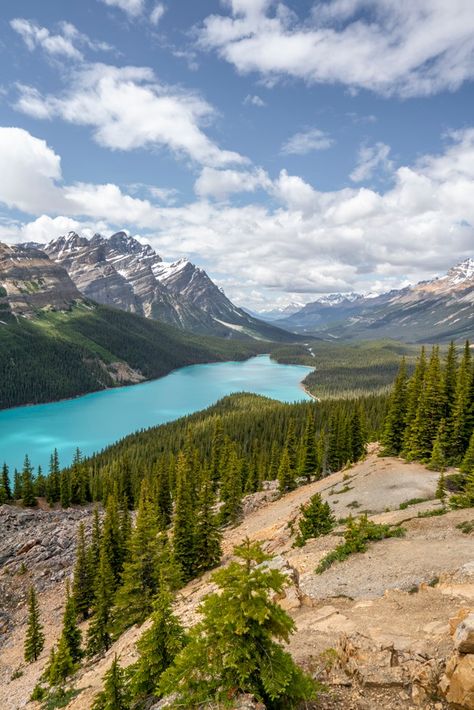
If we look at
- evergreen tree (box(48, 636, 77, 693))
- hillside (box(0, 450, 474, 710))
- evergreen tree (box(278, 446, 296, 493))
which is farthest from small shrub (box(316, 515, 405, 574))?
evergreen tree (box(278, 446, 296, 493))

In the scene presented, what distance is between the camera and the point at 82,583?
44.2m

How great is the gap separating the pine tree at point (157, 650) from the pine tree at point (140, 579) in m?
16.4

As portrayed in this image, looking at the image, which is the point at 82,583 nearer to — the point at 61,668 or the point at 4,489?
the point at 61,668

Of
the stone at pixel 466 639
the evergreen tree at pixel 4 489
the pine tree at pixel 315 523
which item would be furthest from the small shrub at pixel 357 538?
the evergreen tree at pixel 4 489

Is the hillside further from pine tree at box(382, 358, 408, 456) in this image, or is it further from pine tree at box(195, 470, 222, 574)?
pine tree at box(382, 358, 408, 456)

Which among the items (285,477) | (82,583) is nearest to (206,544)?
(82,583)

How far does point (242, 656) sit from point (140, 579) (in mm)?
25978

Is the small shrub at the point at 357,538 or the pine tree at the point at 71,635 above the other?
the small shrub at the point at 357,538

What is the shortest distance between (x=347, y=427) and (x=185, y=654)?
7139cm

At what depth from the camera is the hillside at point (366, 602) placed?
1223cm

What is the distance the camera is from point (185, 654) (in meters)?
10.7

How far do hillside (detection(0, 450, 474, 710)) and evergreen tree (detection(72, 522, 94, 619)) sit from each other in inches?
138

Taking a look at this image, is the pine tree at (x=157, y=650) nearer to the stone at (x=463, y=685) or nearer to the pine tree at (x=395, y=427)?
the stone at (x=463, y=685)

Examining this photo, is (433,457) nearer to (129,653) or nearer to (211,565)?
(211,565)
